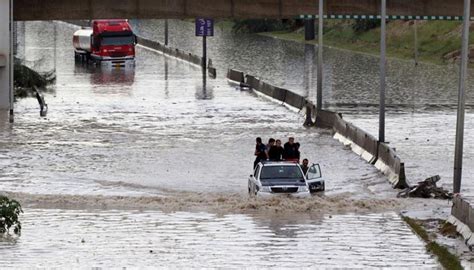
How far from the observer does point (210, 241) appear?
29094 mm

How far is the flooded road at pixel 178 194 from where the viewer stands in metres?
27.4

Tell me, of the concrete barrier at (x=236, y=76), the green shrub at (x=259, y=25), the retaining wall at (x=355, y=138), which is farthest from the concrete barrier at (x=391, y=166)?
the green shrub at (x=259, y=25)

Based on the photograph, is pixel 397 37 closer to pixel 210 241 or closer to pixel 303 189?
pixel 303 189

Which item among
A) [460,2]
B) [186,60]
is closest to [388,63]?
[186,60]

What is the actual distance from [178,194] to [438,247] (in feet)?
36.1

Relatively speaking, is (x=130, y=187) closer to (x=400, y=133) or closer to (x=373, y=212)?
(x=373, y=212)

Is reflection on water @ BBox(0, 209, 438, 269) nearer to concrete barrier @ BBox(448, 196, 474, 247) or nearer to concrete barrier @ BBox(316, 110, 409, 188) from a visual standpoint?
concrete barrier @ BBox(448, 196, 474, 247)

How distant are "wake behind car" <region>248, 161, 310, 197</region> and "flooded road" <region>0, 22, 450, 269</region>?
429 mm

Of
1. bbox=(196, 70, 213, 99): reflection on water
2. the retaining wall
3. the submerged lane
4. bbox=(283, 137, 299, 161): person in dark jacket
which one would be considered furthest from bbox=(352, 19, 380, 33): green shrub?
bbox=(283, 137, 299, 161): person in dark jacket

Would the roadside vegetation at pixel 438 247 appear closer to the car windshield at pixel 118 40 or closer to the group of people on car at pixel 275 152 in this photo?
the group of people on car at pixel 275 152

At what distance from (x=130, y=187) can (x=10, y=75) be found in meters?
24.0

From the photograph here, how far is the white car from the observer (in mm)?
34906

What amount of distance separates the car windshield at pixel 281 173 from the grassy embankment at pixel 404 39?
2301 inches

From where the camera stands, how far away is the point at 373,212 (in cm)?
3412
